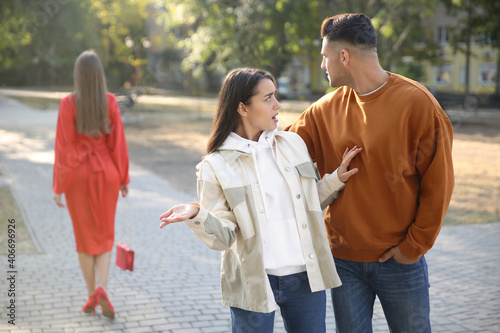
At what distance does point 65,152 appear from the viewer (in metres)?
4.85

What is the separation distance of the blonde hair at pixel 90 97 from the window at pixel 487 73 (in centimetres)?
4429

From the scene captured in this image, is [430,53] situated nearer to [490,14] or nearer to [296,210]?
[490,14]

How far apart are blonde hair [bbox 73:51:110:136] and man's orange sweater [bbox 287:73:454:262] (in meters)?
2.61

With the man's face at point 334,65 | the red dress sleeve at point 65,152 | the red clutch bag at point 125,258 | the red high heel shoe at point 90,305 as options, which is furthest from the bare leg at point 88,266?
the man's face at point 334,65

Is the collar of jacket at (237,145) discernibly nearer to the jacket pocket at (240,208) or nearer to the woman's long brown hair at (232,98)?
the woman's long brown hair at (232,98)

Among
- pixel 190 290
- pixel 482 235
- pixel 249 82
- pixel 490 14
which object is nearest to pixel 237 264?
pixel 249 82

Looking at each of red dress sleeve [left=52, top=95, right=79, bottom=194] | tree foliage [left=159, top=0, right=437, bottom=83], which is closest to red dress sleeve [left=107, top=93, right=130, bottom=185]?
red dress sleeve [left=52, top=95, right=79, bottom=194]

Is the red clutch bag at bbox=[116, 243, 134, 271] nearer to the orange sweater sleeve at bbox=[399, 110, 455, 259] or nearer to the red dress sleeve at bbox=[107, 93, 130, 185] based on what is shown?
the red dress sleeve at bbox=[107, 93, 130, 185]

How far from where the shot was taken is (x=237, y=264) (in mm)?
2709

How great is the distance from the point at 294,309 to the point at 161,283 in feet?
11.1

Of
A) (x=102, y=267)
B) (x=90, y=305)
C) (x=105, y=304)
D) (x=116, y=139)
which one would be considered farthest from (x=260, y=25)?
(x=105, y=304)

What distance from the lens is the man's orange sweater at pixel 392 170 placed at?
2.63m

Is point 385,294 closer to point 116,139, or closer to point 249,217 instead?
point 249,217

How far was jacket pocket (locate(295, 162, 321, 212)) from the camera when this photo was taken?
2.76 metres
